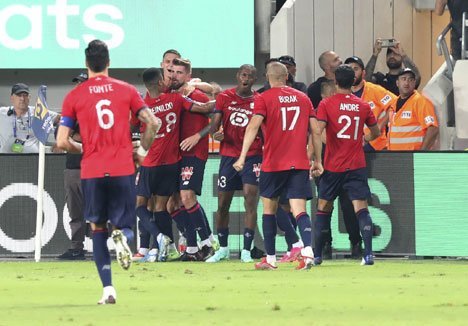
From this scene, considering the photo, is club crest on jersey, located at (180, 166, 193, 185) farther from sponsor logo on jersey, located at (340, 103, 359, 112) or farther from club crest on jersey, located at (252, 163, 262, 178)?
sponsor logo on jersey, located at (340, 103, 359, 112)

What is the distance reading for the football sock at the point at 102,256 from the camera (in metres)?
13.1

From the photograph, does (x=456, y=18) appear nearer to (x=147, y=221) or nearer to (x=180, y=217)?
(x=180, y=217)

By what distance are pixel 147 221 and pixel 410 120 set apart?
408 centimetres

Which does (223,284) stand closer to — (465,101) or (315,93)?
(315,93)

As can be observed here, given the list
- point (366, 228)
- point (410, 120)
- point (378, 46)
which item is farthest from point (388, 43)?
point (366, 228)

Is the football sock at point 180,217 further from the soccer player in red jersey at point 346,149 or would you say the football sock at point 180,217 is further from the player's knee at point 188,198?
the soccer player in red jersey at point 346,149

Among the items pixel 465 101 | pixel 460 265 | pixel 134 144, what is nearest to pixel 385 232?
pixel 460 265

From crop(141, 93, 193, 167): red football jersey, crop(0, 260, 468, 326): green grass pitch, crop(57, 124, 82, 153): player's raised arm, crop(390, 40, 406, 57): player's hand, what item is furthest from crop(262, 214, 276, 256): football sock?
crop(390, 40, 406, 57): player's hand

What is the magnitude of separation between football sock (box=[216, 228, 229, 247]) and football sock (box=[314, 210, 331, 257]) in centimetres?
182

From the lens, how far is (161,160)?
2050 centimetres

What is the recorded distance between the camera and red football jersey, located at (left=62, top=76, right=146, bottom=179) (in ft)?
43.4

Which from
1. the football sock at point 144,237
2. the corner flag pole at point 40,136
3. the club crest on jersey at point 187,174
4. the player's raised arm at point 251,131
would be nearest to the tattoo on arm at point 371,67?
the club crest on jersey at point 187,174

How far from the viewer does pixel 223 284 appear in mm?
15555

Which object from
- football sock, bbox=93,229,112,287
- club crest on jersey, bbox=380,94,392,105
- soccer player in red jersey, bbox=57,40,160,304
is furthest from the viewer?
club crest on jersey, bbox=380,94,392,105
